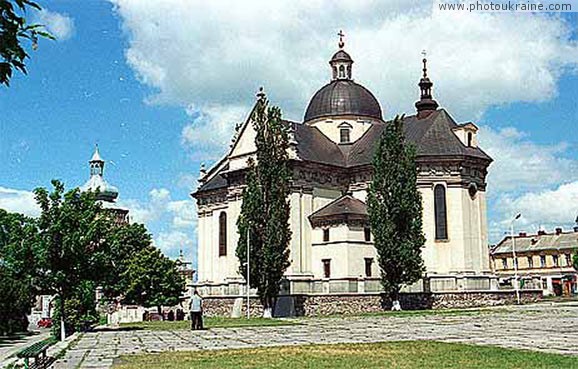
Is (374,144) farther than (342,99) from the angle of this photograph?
No

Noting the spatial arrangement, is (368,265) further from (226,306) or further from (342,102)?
(342,102)

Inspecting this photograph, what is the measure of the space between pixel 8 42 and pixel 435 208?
55452mm

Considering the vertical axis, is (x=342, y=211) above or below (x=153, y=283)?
above

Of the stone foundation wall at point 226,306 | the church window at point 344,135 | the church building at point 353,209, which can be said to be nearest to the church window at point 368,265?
the church building at point 353,209

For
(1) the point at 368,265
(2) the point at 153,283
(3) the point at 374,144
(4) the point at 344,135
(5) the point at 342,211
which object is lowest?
(2) the point at 153,283

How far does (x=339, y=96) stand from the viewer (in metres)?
69.2

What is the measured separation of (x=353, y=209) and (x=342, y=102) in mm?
15196

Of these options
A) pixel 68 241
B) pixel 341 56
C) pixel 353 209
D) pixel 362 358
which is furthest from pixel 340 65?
pixel 362 358

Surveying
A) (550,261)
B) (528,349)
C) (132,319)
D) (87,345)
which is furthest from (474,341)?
(550,261)

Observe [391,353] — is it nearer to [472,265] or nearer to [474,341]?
[474,341]

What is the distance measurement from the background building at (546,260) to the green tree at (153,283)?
48.4 m

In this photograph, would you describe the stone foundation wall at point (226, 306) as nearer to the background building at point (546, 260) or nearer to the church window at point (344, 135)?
→ the church window at point (344, 135)

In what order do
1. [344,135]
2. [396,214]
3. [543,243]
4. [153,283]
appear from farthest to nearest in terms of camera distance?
[543,243], [344,135], [153,283], [396,214]

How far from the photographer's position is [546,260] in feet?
332
